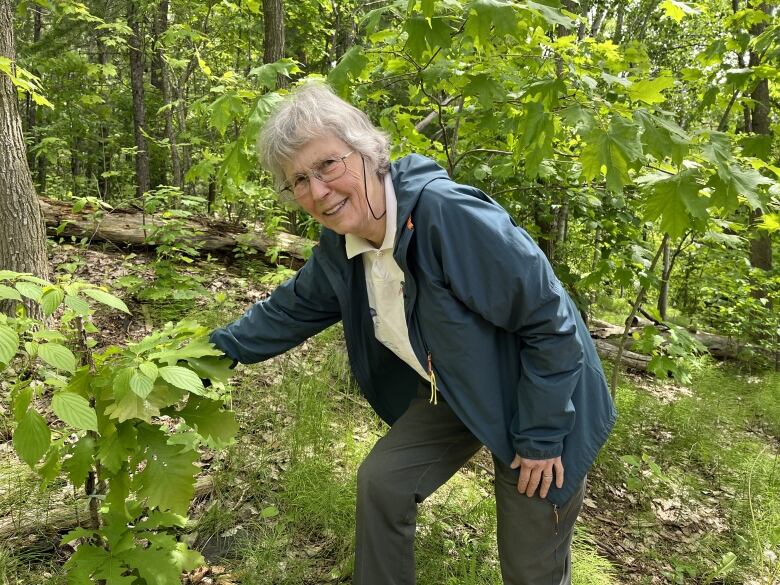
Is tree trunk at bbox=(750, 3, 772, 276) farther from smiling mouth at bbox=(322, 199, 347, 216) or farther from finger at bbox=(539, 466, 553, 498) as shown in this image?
smiling mouth at bbox=(322, 199, 347, 216)

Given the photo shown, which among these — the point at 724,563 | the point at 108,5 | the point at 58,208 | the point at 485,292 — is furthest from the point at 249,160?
the point at 108,5

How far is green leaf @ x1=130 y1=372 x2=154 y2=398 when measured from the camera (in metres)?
1.47

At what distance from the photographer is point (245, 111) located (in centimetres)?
270

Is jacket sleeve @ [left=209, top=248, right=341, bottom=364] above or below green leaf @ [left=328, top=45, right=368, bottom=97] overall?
below

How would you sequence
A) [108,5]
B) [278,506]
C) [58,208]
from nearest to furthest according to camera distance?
[278,506]
[58,208]
[108,5]

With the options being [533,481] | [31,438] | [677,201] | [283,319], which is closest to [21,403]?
[31,438]

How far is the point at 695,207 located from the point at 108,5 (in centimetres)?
1053

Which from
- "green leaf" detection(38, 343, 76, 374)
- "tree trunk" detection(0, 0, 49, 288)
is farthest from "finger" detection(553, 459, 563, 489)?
"tree trunk" detection(0, 0, 49, 288)

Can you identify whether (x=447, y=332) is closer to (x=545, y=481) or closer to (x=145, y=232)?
(x=545, y=481)

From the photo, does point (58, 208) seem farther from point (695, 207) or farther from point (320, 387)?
point (695, 207)

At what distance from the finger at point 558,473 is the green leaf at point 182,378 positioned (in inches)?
45.7

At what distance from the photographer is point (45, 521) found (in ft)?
7.81

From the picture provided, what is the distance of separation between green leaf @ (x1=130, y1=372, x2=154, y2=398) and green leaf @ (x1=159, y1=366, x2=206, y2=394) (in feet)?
0.16

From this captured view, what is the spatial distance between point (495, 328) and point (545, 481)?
0.54 metres
